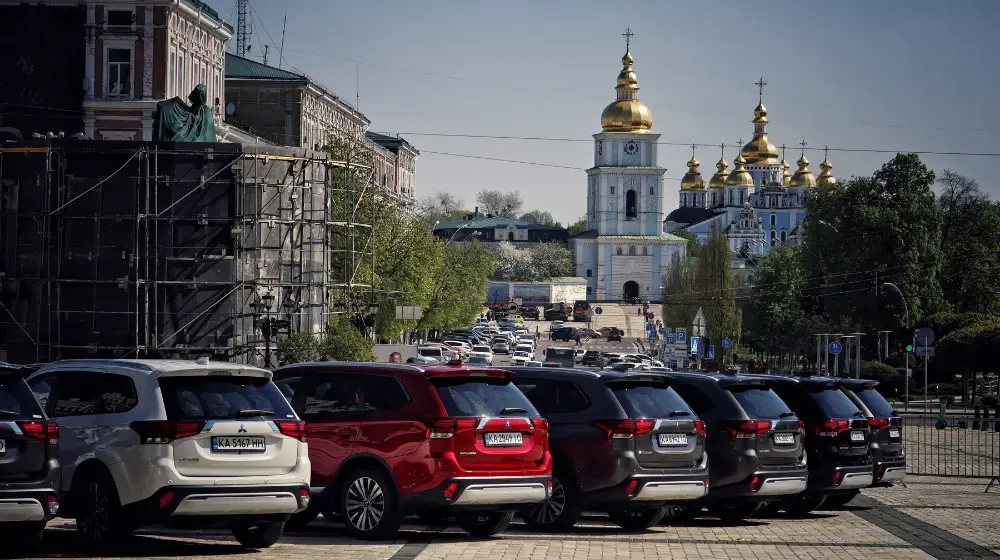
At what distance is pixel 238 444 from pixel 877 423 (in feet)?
36.3

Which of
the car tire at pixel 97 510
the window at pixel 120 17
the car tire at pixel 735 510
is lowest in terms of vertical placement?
the car tire at pixel 735 510

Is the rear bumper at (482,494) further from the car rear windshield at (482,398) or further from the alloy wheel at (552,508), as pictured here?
the alloy wheel at (552,508)

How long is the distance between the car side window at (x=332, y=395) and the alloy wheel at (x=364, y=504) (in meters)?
0.75

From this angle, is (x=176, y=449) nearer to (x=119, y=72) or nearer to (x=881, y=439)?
(x=881, y=439)

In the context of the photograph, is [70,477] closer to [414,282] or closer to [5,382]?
[5,382]

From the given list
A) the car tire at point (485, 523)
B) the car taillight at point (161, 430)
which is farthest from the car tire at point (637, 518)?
the car taillight at point (161, 430)

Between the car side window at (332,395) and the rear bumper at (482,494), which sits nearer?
the rear bumper at (482,494)

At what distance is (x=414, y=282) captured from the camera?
68812 millimetres

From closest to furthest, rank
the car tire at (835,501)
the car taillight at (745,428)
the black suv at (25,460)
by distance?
the black suv at (25,460) → the car taillight at (745,428) → the car tire at (835,501)

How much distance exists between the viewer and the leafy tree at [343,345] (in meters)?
38.3

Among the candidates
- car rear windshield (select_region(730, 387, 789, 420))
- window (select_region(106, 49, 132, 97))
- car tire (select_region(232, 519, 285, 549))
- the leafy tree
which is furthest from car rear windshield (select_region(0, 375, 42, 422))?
window (select_region(106, 49, 132, 97))

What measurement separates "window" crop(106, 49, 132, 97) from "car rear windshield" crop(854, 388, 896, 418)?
3928 centimetres

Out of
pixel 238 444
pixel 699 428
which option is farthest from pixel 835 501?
pixel 238 444

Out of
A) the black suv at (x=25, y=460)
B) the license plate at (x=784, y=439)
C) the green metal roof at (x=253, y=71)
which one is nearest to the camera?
the black suv at (x=25, y=460)
